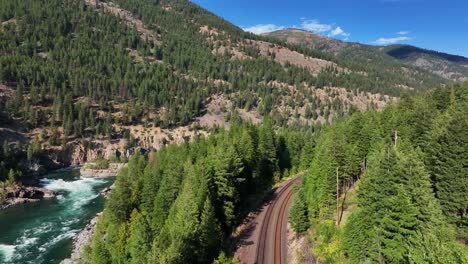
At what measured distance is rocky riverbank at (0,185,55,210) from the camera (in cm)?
A: 9014

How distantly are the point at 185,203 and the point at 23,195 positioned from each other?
6991 centimetres

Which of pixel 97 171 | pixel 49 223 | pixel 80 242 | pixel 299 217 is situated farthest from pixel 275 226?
pixel 97 171

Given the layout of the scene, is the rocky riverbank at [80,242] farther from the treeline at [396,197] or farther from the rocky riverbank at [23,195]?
the treeline at [396,197]

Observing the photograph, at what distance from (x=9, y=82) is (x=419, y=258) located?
197072 millimetres

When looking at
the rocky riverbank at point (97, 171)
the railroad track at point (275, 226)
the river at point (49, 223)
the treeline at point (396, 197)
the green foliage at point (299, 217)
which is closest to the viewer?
the treeline at point (396, 197)

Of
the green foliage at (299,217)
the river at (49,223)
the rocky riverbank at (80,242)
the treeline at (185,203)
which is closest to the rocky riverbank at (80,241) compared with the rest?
the rocky riverbank at (80,242)

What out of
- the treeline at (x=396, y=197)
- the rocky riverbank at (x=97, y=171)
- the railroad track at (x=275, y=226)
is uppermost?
the treeline at (x=396, y=197)

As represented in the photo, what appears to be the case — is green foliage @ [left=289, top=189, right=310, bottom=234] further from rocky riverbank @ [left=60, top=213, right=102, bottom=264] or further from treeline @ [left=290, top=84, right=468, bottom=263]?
rocky riverbank @ [left=60, top=213, right=102, bottom=264]

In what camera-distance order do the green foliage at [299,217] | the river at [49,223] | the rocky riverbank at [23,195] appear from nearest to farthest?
the green foliage at [299,217] < the river at [49,223] < the rocky riverbank at [23,195]

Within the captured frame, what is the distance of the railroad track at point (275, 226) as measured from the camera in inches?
1828

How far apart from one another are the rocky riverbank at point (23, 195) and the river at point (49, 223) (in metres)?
2.25

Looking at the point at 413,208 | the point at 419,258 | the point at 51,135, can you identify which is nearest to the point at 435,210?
the point at 413,208

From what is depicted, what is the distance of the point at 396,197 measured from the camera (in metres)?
29.2

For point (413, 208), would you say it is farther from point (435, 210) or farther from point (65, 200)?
point (65, 200)
